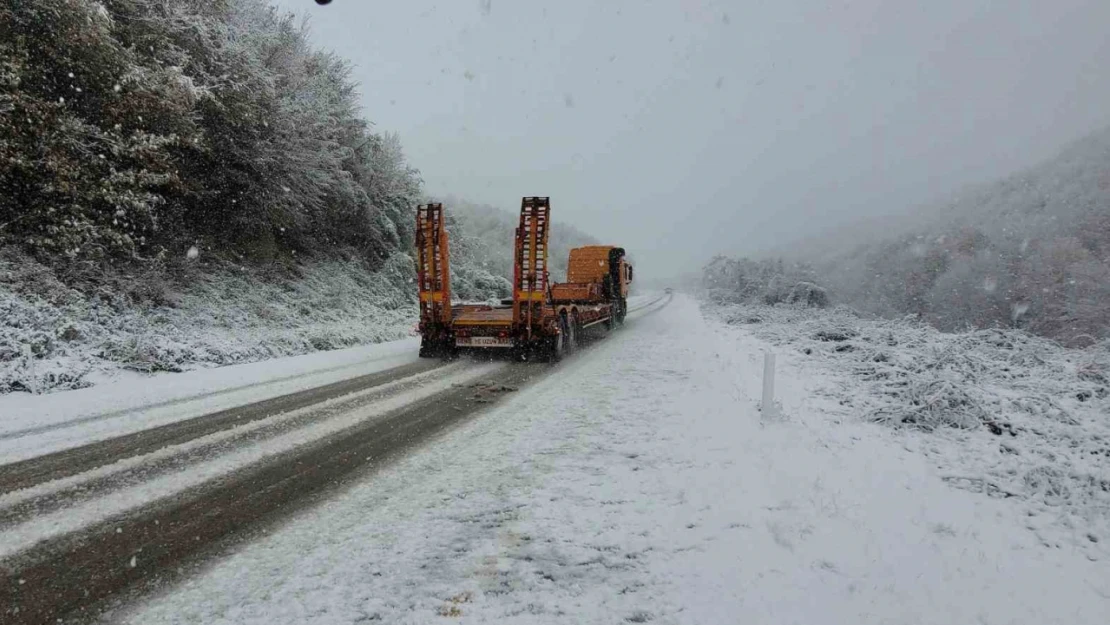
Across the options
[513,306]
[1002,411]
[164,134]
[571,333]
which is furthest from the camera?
[571,333]

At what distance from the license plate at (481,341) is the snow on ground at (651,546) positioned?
5449mm

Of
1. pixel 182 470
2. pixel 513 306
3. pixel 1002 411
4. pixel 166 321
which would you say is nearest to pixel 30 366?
pixel 166 321

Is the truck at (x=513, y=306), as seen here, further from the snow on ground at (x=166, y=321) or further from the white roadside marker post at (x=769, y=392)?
the white roadside marker post at (x=769, y=392)

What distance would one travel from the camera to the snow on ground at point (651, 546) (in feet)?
8.51

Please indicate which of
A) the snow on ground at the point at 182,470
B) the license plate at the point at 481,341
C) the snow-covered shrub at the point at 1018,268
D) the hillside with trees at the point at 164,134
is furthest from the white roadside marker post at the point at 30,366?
the snow-covered shrub at the point at 1018,268

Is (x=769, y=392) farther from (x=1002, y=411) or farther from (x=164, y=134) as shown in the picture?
(x=164, y=134)

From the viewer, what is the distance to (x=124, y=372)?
830cm

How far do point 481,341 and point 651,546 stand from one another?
8.23 metres

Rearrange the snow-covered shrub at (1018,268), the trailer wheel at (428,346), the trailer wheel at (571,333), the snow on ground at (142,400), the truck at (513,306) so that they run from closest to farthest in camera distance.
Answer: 1. the snow on ground at (142,400)
2. the truck at (513,306)
3. the trailer wheel at (428,346)
4. the trailer wheel at (571,333)
5. the snow-covered shrub at (1018,268)

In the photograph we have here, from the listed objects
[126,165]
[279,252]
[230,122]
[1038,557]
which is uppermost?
[230,122]

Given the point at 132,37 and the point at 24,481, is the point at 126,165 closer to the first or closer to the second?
the point at 132,37

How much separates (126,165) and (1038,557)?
14.4 meters

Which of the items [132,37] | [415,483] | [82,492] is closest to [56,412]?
[82,492]

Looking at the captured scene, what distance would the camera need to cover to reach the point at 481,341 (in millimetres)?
11102
